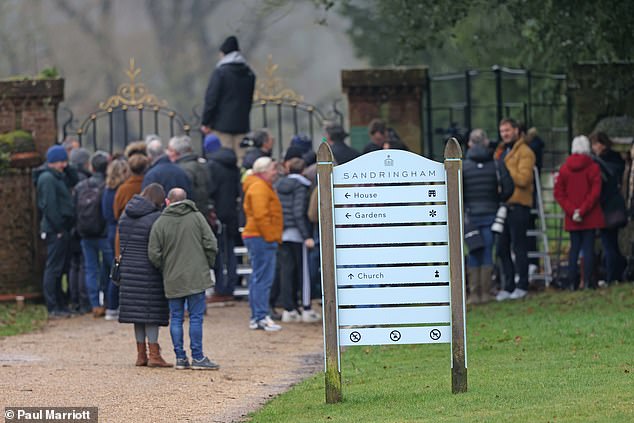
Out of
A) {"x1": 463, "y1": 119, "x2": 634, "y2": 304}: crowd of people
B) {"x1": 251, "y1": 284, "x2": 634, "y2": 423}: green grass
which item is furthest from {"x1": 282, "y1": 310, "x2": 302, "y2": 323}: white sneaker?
{"x1": 463, "y1": 119, "x2": 634, "y2": 304}: crowd of people

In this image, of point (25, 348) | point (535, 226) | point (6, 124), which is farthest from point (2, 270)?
point (535, 226)

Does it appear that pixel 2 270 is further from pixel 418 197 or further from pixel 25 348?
pixel 418 197

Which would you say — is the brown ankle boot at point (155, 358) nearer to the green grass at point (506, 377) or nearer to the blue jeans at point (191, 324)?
the blue jeans at point (191, 324)

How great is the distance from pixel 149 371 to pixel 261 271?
11.5 ft

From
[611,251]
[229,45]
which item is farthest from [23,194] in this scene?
[611,251]

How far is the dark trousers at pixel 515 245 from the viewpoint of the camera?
18938 mm

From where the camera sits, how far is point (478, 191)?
18.6m

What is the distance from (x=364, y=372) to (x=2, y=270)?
8.00 m

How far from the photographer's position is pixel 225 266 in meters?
19.8

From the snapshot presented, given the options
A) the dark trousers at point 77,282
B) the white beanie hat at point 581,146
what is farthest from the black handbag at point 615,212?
the dark trousers at point 77,282

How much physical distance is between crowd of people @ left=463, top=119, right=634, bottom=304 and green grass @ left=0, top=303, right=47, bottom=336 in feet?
17.0

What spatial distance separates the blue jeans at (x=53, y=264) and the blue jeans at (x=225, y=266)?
6.15 feet

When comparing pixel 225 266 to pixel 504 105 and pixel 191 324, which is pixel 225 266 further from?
pixel 191 324

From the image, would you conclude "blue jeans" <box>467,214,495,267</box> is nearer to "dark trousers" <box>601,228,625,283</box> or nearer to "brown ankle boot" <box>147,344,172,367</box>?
"dark trousers" <box>601,228,625,283</box>
